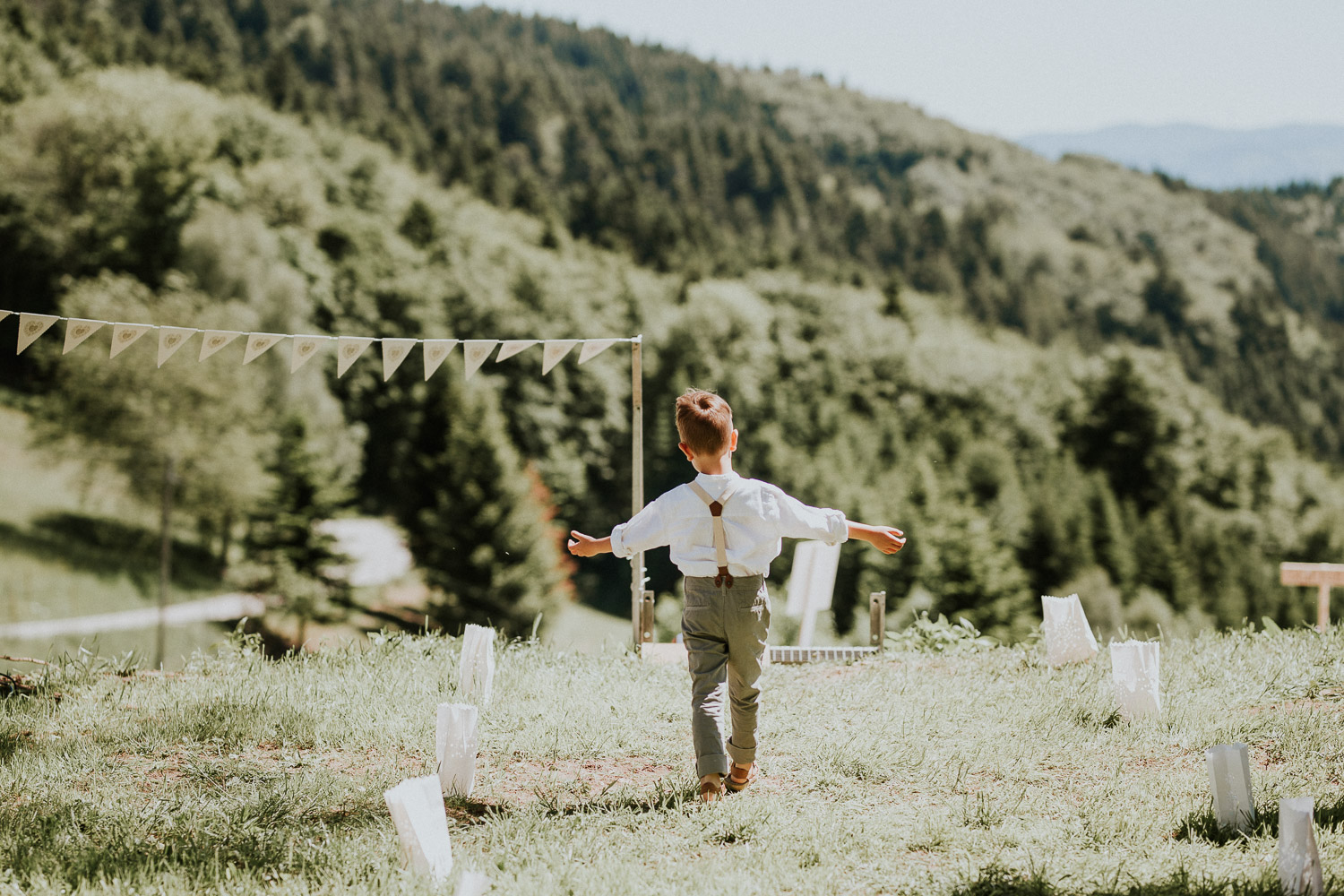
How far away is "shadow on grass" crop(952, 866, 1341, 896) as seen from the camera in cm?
325

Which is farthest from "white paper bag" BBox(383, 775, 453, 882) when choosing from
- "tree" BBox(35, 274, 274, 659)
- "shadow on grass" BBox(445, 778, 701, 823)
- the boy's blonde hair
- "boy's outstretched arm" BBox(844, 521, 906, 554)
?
"tree" BBox(35, 274, 274, 659)

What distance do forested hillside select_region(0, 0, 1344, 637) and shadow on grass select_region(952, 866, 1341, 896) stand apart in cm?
3842

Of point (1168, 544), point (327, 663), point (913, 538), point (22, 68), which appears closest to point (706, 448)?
point (327, 663)

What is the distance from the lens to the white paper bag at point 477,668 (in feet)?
17.9

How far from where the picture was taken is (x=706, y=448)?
423 centimetres

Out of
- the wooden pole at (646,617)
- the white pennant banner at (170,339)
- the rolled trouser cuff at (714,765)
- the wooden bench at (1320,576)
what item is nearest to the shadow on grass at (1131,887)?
the rolled trouser cuff at (714,765)

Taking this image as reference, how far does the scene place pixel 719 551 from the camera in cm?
414

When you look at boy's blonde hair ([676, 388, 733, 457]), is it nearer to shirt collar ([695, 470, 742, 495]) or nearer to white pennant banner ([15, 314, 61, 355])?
shirt collar ([695, 470, 742, 495])

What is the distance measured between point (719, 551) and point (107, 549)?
4391 centimetres

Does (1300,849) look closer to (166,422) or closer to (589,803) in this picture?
(589,803)

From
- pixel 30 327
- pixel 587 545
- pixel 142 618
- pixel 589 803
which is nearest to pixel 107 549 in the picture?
pixel 142 618

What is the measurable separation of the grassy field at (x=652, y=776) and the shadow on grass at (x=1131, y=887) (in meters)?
0.02

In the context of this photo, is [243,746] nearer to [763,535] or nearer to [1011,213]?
[763,535]

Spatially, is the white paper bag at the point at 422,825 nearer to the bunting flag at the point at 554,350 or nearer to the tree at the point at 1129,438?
the bunting flag at the point at 554,350
